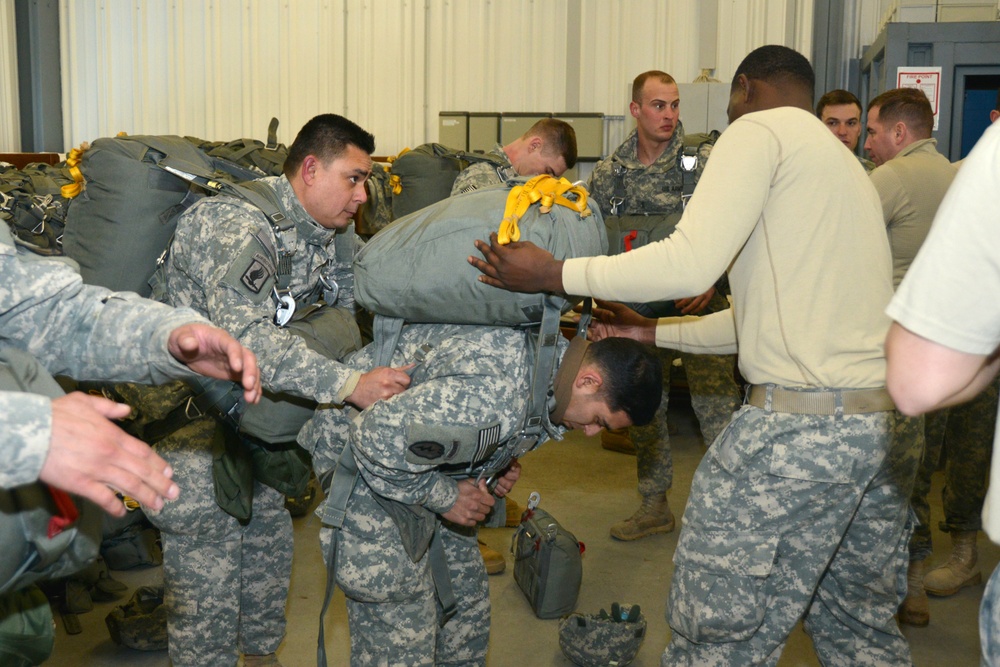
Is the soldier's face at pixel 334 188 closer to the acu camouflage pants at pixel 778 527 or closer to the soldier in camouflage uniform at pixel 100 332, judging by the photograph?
the soldier in camouflage uniform at pixel 100 332

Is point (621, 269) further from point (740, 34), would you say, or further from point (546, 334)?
point (740, 34)

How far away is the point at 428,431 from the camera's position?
6.27 feet

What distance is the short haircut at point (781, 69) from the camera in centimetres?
221

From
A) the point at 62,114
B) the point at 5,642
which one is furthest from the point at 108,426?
the point at 62,114

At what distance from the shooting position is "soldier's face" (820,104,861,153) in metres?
4.65

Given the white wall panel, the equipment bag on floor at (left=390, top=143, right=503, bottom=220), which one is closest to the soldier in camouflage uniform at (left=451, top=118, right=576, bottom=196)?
the equipment bag on floor at (left=390, top=143, right=503, bottom=220)

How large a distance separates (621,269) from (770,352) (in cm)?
37

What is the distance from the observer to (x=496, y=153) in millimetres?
4398

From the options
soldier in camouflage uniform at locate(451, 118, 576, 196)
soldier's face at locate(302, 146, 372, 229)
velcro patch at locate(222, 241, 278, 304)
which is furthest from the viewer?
soldier in camouflage uniform at locate(451, 118, 576, 196)

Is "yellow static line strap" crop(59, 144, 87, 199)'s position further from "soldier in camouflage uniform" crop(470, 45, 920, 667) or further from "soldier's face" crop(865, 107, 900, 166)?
"soldier's face" crop(865, 107, 900, 166)

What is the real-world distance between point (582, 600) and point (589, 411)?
67.6 inches

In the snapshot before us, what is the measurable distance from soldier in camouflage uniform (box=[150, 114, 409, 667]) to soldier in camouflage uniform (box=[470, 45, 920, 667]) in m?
A: 0.64

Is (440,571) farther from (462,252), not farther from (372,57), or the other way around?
(372,57)

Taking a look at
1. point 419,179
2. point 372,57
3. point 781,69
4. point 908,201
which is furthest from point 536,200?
point 372,57
